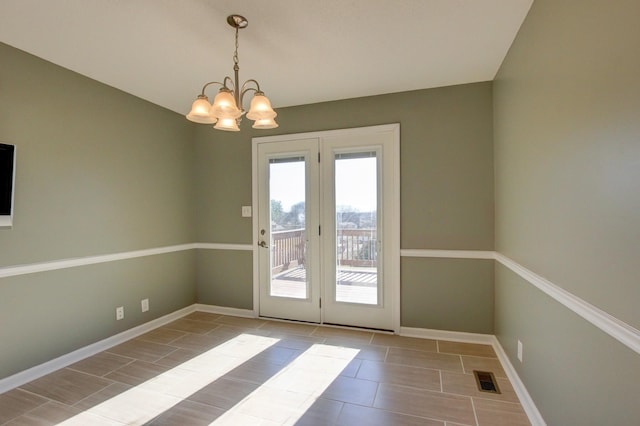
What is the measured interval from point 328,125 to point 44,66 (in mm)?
2515

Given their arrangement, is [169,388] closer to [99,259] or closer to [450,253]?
[99,259]

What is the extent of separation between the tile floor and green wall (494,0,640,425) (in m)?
0.53

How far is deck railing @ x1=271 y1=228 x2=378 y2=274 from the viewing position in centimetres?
332

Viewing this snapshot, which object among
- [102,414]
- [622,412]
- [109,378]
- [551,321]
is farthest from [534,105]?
[109,378]

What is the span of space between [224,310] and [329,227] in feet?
5.83

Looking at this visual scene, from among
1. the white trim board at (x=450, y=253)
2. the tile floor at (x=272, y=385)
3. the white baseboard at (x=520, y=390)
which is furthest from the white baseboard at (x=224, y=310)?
the white baseboard at (x=520, y=390)

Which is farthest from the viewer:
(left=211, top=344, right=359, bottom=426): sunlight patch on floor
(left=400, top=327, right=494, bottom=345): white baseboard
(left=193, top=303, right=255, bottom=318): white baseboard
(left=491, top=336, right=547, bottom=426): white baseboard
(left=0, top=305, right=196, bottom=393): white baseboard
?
(left=193, top=303, right=255, bottom=318): white baseboard

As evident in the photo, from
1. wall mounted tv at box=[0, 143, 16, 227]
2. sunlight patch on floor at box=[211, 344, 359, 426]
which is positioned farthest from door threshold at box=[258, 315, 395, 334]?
wall mounted tv at box=[0, 143, 16, 227]

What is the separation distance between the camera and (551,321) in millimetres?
1631

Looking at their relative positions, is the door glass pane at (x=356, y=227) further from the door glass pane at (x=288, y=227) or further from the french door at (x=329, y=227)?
the door glass pane at (x=288, y=227)

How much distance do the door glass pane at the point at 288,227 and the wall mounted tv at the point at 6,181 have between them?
86.6 inches

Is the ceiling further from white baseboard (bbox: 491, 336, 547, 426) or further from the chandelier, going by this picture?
white baseboard (bbox: 491, 336, 547, 426)

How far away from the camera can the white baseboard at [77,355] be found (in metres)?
2.27

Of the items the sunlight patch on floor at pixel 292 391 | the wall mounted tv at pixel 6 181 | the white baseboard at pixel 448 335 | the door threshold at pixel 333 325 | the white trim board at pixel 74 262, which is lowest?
the sunlight patch on floor at pixel 292 391
